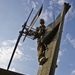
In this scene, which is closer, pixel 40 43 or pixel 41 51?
pixel 41 51

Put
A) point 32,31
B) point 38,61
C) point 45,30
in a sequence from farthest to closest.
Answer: point 32,31
point 45,30
point 38,61

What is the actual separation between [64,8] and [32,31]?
12.5 ft

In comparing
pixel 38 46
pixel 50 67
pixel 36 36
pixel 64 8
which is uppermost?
pixel 64 8

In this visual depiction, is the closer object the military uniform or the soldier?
the soldier

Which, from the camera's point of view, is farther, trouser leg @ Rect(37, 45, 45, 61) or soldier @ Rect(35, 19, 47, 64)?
trouser leg @ Rect(37, 45, 45, 61)

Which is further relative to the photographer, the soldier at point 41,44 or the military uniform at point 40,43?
the military uniform at point 40,43

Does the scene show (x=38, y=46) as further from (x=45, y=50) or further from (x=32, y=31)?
(x=32, y=31)

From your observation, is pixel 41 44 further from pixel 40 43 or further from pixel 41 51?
pixel 41 51

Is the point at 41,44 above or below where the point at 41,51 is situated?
above

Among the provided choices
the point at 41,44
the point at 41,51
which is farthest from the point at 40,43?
the point at 41,51

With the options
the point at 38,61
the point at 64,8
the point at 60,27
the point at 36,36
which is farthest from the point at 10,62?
the point at 64,8

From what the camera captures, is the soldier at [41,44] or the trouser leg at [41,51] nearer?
the soldier at [41,44]

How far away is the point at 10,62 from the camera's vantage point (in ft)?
48.8

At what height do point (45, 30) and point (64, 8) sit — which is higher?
point (64, 8)
